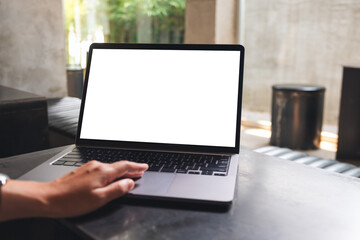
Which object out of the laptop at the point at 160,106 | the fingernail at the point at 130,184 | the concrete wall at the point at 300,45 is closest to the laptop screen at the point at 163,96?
the laptop at the point at 160,106

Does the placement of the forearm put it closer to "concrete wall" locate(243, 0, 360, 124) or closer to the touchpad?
the touchpad

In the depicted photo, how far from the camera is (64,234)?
103 centimetres

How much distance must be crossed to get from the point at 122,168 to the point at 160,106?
1.09ft

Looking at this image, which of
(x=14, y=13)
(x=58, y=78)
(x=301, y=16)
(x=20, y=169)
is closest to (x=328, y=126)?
(x=301, y=16)

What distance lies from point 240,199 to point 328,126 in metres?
3.80

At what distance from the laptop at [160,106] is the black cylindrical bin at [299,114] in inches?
116

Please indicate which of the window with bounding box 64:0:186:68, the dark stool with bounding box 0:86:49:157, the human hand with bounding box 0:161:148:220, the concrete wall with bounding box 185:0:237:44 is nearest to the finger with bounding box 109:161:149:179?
the human hand with bounding box 0:161:148:220

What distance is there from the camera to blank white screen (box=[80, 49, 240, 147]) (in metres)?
1.02

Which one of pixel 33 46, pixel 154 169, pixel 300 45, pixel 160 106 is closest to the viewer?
pixel 154 169

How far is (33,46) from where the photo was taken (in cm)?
305

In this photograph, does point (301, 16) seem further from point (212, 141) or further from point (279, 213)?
point (279, 213)

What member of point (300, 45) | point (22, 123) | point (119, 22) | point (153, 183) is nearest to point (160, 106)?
point (153, 183)

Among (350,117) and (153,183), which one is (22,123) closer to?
(153,183)

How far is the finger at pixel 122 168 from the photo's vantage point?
0.75 m
